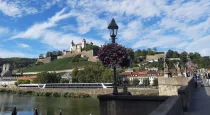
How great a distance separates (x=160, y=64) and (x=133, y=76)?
1640 inches

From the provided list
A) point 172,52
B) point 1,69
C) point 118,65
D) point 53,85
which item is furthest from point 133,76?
point 1,69

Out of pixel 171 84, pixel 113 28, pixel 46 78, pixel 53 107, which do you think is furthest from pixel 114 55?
pixel 46 78

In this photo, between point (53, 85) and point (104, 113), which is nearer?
point (104, 113)

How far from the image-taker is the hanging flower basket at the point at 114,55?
11.6 meters

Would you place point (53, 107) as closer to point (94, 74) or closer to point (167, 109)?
point (167, 109)

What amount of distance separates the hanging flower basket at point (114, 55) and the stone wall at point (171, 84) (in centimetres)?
1236

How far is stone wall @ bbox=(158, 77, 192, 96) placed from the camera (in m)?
23.0

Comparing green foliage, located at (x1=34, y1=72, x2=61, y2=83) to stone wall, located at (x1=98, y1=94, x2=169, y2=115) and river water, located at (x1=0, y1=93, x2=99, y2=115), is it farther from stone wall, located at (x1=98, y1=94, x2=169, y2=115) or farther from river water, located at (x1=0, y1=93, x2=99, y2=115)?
stone wall, located at (x1=98, y1=94, x2=169, y2=115)

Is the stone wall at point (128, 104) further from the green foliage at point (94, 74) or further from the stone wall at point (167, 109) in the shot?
the green foliage at point (94, 74)

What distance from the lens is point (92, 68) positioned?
296 ft

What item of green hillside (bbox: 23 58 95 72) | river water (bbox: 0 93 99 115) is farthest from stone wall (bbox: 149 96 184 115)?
green hillside (bbox: 23 58 95 72)

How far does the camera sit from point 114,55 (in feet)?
38.2

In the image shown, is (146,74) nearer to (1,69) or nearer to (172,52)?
(172,52)

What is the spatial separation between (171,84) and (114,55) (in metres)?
13.8
